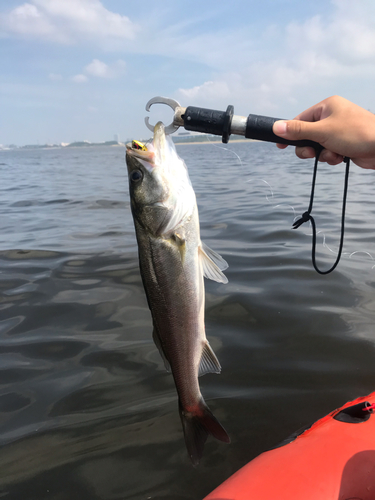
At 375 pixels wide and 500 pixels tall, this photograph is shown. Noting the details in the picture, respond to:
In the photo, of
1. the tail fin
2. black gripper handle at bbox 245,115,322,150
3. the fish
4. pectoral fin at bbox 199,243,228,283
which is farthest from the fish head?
the tail fin

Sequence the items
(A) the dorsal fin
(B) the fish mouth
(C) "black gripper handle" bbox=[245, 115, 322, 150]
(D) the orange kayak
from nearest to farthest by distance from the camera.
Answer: (D) the orange kayak
(B) the fish mouth
(C) "black gripper handle" bbox=[245, 115, 322, 150]
(A) the dorsal fin

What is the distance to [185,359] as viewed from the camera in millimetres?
2086

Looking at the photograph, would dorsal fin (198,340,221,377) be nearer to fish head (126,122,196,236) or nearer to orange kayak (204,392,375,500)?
orange kayak (204,392,375,500)

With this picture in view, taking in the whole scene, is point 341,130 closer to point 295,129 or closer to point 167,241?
point 295,129

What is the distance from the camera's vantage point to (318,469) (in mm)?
1915

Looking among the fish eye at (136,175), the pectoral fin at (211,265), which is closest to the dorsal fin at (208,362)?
the pectoral fin at (211,265)

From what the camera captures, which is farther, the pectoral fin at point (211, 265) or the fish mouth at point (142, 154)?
the pectoral fin at point (211, 265)

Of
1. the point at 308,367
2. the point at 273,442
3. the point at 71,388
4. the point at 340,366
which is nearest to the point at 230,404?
the point at 273,442

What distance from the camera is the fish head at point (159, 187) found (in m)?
1.98

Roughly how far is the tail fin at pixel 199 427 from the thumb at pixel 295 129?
173 cm

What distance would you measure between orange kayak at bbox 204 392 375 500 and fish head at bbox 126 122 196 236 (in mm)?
1449

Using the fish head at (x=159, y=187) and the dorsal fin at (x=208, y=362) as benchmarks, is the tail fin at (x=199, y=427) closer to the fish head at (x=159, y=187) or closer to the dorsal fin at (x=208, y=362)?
the dorsal fin at (x=208, y=362)

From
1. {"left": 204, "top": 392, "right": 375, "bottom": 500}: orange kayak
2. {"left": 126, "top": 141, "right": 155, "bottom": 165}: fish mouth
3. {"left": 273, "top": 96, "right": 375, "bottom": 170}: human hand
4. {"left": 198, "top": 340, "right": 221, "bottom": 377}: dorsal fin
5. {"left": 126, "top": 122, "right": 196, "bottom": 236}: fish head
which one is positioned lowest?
{"left": 204, "top": 392, "right": 375, "bottom": 500}: orange kayak

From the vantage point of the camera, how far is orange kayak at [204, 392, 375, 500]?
1793 millimetres
